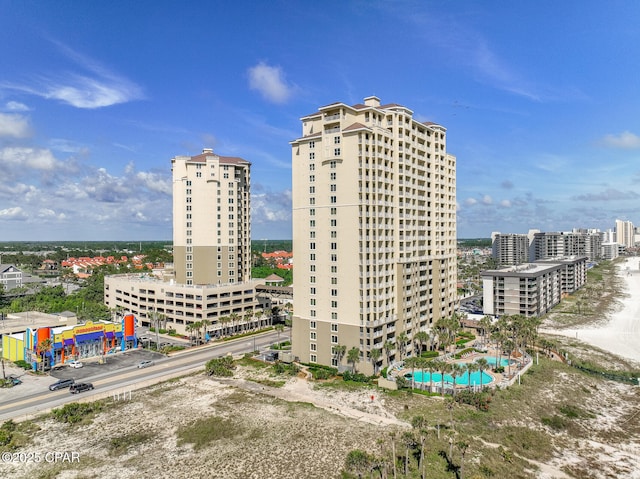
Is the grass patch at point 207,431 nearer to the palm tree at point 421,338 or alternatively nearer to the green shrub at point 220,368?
the green shrub at point 220,368

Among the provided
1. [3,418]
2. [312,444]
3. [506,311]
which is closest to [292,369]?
[312,444]

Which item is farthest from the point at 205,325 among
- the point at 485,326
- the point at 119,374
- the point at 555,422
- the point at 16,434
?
the point at 555,422

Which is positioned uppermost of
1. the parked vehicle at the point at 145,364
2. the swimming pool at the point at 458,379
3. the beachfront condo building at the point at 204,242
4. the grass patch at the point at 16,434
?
the beachfront condo building at the point at 204,242

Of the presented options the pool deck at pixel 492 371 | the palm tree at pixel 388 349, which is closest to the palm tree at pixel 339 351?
the palm tree at pixel 388 349

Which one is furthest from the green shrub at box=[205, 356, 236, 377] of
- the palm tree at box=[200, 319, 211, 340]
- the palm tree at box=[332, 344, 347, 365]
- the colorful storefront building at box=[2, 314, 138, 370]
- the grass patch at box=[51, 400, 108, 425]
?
the colorful storefront building at box=[2, 314, 138, 370]

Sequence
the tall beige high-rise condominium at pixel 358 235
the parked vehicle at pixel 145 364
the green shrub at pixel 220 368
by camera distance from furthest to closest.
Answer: the parked vehicle at pixel 145 364 < the green shrub at pixel 220 368 < the tall beige high-rise condominium at pixel 358 235

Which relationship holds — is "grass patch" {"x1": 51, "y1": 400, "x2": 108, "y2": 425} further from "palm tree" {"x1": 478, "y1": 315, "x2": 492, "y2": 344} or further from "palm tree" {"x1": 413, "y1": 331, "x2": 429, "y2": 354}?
"palm tree" {"x1": 478, "y1": 315, "x2": 492, "y2": 344}
